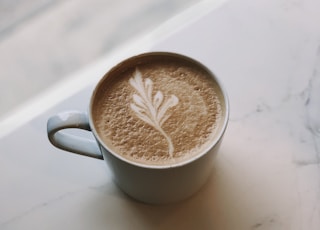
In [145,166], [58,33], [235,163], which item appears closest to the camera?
[145,166]

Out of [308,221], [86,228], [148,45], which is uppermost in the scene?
[148,45]

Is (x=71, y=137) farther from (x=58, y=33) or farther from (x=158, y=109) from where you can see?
(x=58, y=33)

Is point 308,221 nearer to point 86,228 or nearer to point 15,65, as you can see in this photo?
point 86,228

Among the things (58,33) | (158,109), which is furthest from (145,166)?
(58,33)

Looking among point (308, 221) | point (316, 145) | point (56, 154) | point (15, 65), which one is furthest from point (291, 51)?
point (15, 65)

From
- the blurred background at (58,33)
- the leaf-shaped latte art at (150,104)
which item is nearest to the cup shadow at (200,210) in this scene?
the leaf-shaped latte art at (150,104)

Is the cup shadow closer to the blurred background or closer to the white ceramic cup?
the white ceramic cup

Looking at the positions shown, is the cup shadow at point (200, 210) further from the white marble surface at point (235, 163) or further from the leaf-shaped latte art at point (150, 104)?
the leaf-shaped latte art at point (150, 104)

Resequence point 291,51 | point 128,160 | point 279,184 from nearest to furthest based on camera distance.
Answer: point 128,160, point 279,184, point 291,51
